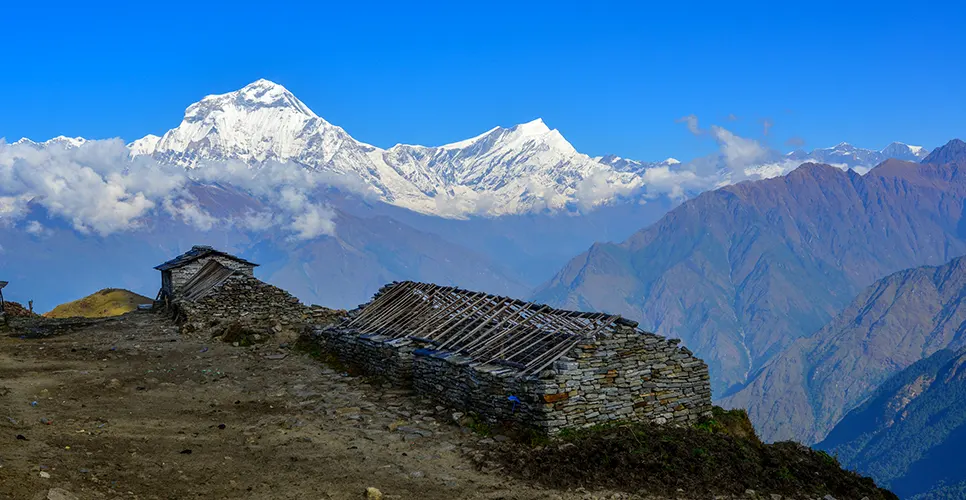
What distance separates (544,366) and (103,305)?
49606mm

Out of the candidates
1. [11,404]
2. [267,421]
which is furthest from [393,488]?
[11,404]

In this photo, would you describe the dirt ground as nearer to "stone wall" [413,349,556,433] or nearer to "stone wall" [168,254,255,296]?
"stone wall" [413,349,556,433]

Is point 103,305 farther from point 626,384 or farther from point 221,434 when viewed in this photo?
point 626,384

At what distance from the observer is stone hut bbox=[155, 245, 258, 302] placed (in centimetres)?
4522

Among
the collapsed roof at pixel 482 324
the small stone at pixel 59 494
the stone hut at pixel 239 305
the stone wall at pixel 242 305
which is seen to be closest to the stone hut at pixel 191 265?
the stone hut at pixel 239 305

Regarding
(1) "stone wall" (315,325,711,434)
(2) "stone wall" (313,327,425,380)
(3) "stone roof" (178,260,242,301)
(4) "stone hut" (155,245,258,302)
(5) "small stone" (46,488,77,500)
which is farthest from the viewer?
(4) "stone hut" (155,245,258,302)

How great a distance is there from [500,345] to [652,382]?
182 inches

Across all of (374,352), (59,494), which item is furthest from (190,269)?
(59,494)

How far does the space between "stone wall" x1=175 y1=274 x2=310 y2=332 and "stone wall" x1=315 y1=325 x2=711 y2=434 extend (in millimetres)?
15866

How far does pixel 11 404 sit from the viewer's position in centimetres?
1867

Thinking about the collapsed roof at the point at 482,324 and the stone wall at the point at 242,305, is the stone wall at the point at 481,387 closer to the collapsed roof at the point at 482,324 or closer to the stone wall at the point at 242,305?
the collapsed roof at the point at 482,324

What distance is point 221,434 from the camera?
58.2 ft

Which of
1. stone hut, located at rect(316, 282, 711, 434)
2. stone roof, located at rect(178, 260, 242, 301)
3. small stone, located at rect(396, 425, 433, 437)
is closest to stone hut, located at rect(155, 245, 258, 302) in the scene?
stone roof, located at rect(178, 260, 242, 301)

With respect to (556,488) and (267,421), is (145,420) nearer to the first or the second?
(267,421)
